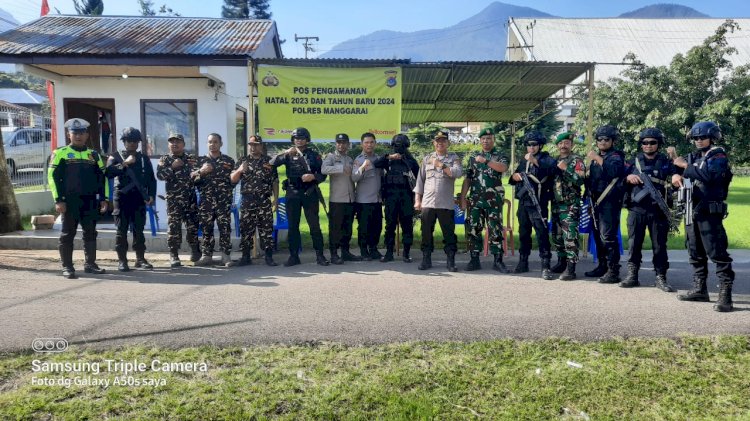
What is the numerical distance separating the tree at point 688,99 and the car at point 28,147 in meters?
16.3

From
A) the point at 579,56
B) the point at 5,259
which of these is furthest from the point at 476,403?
the point at 579,56

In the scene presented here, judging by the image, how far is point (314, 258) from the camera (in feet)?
25.3

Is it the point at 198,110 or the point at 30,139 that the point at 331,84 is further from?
the point at 30,139

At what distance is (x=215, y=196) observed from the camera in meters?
7.10

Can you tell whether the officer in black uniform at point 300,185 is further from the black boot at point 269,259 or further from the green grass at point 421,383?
the green grass at point 421,383

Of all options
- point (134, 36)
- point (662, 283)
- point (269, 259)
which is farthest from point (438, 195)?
point (134, 36)

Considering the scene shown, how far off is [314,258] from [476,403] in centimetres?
Result: 488

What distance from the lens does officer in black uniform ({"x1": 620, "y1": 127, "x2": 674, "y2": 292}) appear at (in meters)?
5.67

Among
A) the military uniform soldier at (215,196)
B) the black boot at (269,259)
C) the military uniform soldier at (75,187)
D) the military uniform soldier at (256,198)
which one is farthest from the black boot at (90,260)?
the black boot at (269,259)

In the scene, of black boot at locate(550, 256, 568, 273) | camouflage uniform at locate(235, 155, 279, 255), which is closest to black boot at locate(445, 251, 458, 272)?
black boot at locate(550, 256, 568, 273)

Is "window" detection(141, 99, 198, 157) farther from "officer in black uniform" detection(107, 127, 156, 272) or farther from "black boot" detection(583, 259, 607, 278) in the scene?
"black boot" detection(583, 259, 607, 278)

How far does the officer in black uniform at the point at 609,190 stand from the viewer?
19.9 ft

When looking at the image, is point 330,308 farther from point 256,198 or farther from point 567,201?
point 567,201

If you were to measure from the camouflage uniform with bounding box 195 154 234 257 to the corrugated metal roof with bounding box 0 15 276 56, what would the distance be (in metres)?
2.18
